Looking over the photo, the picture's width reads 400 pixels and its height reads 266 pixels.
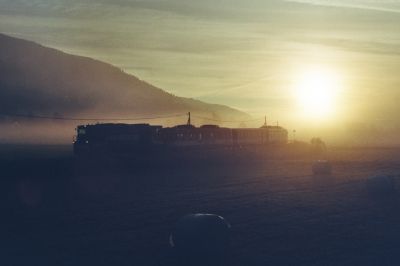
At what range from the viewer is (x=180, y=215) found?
36062 millimetres

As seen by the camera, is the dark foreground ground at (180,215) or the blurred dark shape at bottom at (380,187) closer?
the dark foreground ground at (180,215)

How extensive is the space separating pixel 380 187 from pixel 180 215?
2038 cm

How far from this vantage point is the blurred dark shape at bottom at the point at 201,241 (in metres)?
25.0

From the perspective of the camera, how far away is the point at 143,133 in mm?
80438

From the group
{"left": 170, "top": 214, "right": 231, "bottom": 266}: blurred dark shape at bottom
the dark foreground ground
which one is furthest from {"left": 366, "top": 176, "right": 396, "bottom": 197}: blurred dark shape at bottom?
{"left": 170, "top": 214, "right": 231, "bottom": 266}: blurred dark shape at bottom

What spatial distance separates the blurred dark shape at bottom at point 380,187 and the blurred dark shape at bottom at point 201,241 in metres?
25.6

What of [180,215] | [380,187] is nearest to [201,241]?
[180,215]

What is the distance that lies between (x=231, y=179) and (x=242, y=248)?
32501 millimetres

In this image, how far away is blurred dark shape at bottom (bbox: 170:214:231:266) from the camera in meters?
25.0

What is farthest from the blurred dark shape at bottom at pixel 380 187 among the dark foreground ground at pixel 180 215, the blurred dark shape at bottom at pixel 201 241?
the blurred dark shape at bottom at pixel 201 241

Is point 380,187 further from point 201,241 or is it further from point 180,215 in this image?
point 201,241

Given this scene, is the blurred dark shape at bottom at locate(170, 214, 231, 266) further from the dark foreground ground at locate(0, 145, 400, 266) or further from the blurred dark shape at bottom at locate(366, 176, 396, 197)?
the blurred dark shape at bottom at locate(366, 176, 396, 197)

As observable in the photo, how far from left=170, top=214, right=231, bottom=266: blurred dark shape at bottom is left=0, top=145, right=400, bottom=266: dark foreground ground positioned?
2.10ft

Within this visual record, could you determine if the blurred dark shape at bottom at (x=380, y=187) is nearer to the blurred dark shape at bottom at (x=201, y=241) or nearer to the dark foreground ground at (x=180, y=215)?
the dark foreground ground at (x=180, y=215)
